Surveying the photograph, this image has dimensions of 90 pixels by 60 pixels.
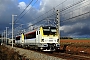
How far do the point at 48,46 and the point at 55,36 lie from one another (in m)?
1.68

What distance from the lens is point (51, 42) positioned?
2908cm

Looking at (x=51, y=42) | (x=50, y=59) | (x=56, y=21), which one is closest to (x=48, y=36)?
(x=51, y=42)

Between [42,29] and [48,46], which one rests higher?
[42,29]

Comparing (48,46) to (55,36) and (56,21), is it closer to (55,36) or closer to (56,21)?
(55,36)

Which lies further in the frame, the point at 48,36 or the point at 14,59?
the point at 48,36

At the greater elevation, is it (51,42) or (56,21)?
(56,21)

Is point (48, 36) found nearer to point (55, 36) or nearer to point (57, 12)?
point (55, 36)

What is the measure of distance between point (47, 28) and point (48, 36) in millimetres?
1072

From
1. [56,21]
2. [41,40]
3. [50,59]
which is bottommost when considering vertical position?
[50,59]

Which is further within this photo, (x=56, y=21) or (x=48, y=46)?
(x=56, y=21)

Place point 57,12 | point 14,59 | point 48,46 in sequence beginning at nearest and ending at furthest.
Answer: point 14,59 → point 48,46 → point 57,12

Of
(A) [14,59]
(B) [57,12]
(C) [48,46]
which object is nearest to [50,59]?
(A) [14,59]

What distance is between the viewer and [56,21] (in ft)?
114

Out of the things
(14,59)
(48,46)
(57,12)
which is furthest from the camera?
(57,12)
